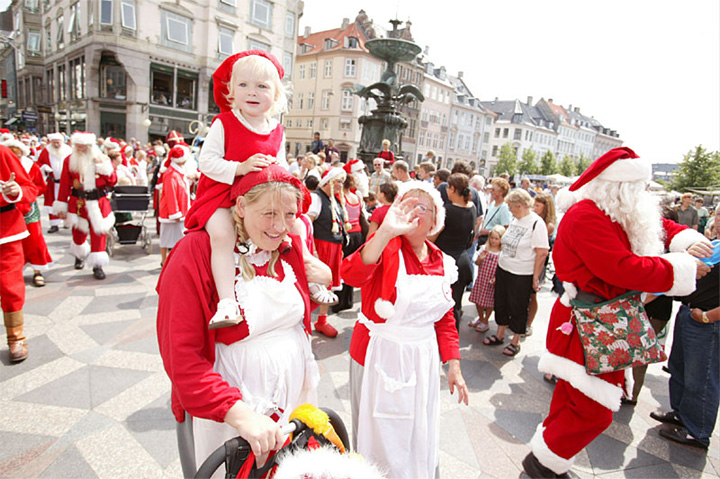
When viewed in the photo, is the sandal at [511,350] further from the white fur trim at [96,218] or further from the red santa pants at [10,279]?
the white fur trim at [96,218]

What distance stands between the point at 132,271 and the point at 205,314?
6391 millimetres

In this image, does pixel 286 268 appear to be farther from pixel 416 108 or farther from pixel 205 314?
pixel 416 108

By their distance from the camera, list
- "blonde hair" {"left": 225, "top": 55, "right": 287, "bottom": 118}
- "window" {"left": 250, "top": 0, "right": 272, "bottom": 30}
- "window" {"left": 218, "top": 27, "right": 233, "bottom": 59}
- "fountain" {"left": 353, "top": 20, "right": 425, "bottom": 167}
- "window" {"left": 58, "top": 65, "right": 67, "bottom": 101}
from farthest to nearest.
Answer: "window" {"left": 58, "top": 65, "right": 67, "bottom": 101} < "window" {"left": 250, "top": 0, "right": 272, "bottom": 30} < "window" {"left": 218, "top": 27, "right": 233, "bottom": 59} < "fountain" {"left": 353, "top": 20, "right": 425, "bottom": 167} < "blonde hair" {"left": 225, "top": 55, "right": 287, "bottom": 118}

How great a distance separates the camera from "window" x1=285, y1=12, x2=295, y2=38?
30516mm

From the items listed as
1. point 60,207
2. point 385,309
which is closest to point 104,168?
point 60,207

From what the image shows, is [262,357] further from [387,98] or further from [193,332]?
[387,98]

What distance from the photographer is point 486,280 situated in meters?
5.17

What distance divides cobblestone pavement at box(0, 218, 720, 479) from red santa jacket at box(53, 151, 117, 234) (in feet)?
4.60

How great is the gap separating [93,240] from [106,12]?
2458cm

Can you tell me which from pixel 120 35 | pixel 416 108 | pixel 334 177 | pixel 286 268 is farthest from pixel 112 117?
pixel 416 108

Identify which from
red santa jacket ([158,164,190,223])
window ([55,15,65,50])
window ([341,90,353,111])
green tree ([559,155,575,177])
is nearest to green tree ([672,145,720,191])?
green tree ([559,155,575,177])

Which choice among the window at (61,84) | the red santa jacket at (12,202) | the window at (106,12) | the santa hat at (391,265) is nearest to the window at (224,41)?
the window at (106,12)

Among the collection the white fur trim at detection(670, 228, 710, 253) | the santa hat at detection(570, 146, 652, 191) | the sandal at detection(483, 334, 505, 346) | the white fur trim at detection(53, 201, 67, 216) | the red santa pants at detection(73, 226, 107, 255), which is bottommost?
the sandal at detection(483, 334, 505, 346)

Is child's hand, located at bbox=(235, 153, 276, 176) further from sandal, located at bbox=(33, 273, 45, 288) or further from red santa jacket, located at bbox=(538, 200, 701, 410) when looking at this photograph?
sandal, located at bbox=(33, 273, 45, 288)
